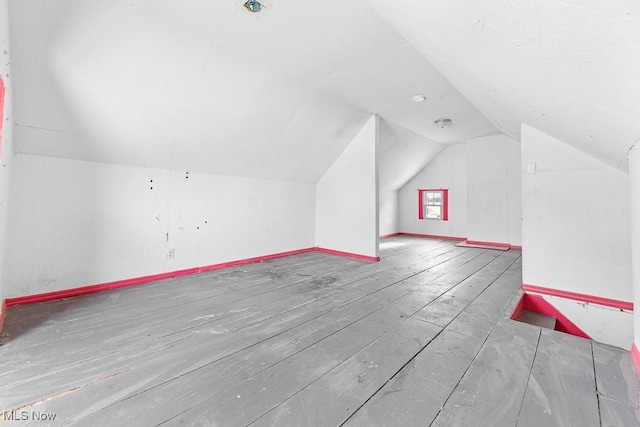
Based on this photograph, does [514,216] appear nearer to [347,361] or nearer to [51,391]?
[347,361]

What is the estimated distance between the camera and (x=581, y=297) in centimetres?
234

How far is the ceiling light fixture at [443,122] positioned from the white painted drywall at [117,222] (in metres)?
3.32

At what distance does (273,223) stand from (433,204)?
5.15m

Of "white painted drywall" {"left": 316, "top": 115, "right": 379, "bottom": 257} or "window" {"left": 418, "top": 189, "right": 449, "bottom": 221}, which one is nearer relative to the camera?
"white painted drywall" {"left": 316, "top": 115, "right": 379, "bottom": 257}

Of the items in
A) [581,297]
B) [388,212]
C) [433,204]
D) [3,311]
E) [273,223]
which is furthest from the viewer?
[388,212]

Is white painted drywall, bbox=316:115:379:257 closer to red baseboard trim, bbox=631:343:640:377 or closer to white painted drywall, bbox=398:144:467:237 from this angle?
red baseboard trim, bbox=631:343:640:377

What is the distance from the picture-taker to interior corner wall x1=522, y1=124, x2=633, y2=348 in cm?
220

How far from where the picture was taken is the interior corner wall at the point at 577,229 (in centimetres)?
220

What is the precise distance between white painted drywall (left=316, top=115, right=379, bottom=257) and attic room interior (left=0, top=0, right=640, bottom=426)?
0.07 m

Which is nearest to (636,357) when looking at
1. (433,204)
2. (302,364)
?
(302,364)

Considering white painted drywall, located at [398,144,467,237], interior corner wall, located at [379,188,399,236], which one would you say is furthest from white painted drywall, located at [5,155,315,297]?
white painted drywall, located at [398,144,467,237]

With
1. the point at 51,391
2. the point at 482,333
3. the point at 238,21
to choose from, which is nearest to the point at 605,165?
the point at 482,333

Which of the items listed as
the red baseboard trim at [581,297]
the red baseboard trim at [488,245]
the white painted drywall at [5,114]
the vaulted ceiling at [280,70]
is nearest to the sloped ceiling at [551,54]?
the vaulted ceiling at [280,70]
